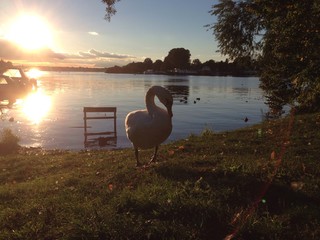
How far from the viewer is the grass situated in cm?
543

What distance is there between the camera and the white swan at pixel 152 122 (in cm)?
912

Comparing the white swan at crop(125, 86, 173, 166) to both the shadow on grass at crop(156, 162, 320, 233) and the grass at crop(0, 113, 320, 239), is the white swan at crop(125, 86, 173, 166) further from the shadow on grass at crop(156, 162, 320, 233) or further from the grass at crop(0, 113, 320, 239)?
the shadow on grass at crop(156, 162, 320, 233)

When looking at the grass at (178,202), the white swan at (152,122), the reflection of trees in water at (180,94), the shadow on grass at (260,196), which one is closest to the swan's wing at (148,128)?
the white swan at (152,122)

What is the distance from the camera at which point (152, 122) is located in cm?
919

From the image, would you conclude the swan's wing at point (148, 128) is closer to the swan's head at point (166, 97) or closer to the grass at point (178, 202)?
the swan's head at point (166, 97)

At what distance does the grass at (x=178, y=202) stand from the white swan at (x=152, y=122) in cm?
75

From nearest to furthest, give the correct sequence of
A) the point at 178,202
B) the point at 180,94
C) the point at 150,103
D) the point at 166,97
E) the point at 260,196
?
the point at 178,202
the point at 260,196
the point at 166,97
the point at 150,103
the point at 180,94

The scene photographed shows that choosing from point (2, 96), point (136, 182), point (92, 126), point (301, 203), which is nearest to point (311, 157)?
point (301, 203)

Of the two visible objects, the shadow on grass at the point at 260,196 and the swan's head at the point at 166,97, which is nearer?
the shadow on grass at the point at 260,196

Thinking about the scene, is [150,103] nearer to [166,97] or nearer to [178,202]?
[166,97]

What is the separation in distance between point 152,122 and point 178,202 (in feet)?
10.9

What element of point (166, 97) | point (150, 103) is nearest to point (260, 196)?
point (166, 97)

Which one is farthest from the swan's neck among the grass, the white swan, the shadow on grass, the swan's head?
the shadow on grass

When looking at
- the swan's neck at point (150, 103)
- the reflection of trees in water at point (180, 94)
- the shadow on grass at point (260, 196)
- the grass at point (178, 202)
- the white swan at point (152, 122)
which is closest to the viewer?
the grass at point (178, 202)
